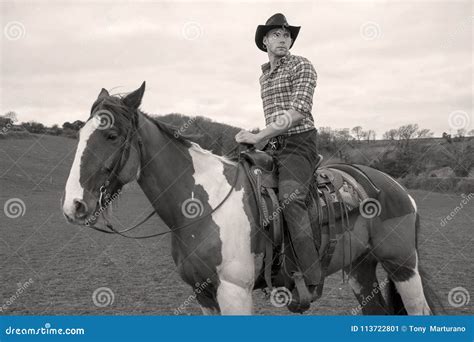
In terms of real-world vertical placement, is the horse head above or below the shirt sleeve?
below

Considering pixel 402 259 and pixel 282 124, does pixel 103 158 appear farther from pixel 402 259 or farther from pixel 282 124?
pixel 402 259

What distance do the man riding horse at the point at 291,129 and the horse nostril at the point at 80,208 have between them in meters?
1.72

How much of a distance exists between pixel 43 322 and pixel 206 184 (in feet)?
8.10

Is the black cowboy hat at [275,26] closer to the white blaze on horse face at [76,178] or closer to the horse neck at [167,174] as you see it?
the horse neck at [167,174]

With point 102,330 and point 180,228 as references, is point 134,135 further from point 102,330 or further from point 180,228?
point 102,330

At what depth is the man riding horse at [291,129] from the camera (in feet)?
14.6

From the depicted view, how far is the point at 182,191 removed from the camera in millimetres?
4316

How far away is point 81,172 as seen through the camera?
3572 millimetres

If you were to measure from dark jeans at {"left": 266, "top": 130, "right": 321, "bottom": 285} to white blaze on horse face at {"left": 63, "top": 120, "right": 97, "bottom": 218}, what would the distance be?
6.13ft

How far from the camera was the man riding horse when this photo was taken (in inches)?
175

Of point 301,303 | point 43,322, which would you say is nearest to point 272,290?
point 301,303

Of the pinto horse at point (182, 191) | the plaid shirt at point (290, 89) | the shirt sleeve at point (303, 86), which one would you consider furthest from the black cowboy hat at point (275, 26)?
the pinto horse at point (182, 191)

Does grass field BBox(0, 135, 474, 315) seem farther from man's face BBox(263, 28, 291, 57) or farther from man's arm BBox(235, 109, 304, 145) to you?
man's face BBox(263, 28, 291, 57)

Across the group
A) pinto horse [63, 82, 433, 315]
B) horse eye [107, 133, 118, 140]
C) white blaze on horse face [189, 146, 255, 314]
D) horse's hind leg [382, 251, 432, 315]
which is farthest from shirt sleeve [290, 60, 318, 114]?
horse's hind leg [382, 251, 432, 315]
